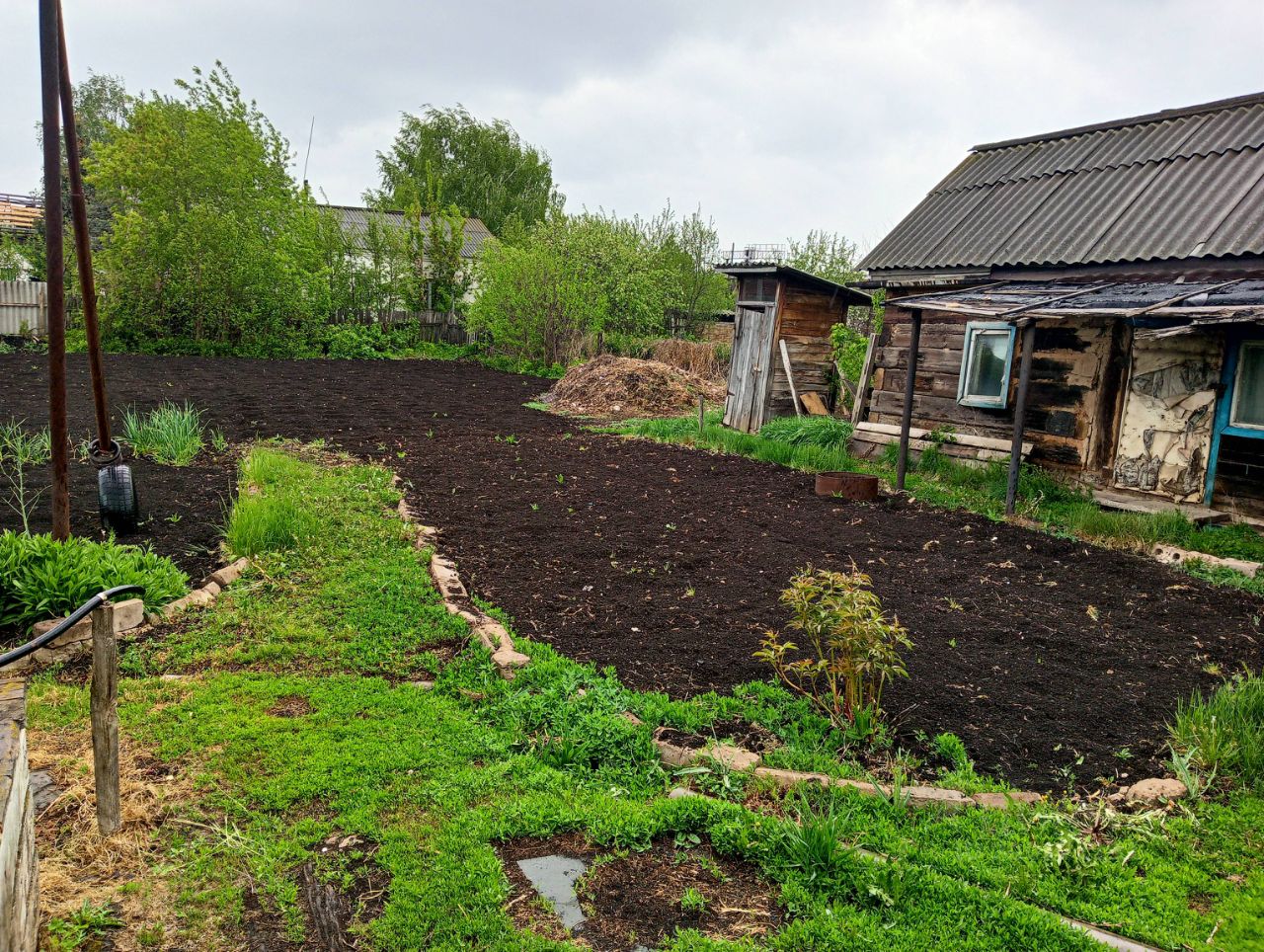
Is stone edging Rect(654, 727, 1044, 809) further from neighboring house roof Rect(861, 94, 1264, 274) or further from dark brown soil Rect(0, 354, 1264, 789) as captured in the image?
neighboring house roof Rect(861, 94, 1264, 274)

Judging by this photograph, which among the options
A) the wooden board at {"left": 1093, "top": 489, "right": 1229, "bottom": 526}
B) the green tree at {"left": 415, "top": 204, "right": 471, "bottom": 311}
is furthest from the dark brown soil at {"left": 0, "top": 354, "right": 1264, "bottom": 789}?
the green tree at {"left": 415, "top": 204, "right": 471, "bottom": 311}

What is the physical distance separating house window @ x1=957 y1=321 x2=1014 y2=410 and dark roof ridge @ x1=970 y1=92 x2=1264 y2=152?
339 cm

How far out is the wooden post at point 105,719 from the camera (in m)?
2.82

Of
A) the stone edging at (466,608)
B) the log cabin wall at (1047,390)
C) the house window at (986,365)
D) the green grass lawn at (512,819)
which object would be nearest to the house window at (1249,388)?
the log cabin wall at (1047,390)

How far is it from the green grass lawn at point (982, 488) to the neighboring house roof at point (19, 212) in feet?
87.3

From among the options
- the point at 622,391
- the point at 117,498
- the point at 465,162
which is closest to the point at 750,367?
the point at 622,391

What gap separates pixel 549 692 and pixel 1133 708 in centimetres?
296

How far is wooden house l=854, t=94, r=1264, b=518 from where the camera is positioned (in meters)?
7.94

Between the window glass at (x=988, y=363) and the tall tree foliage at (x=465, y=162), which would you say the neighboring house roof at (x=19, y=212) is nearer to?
the tall tree foliage at (x=465, y=162)

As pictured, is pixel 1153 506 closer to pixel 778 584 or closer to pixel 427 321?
pixel 778 584

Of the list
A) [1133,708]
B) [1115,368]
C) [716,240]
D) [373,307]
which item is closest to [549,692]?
[1133,708]

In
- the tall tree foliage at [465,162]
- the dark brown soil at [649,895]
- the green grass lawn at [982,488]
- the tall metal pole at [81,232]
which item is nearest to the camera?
the dark brown soil at [649,895]

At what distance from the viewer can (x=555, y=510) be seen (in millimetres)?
7738

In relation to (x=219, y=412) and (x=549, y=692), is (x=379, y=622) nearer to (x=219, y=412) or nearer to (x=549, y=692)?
(x=549, y=692)
